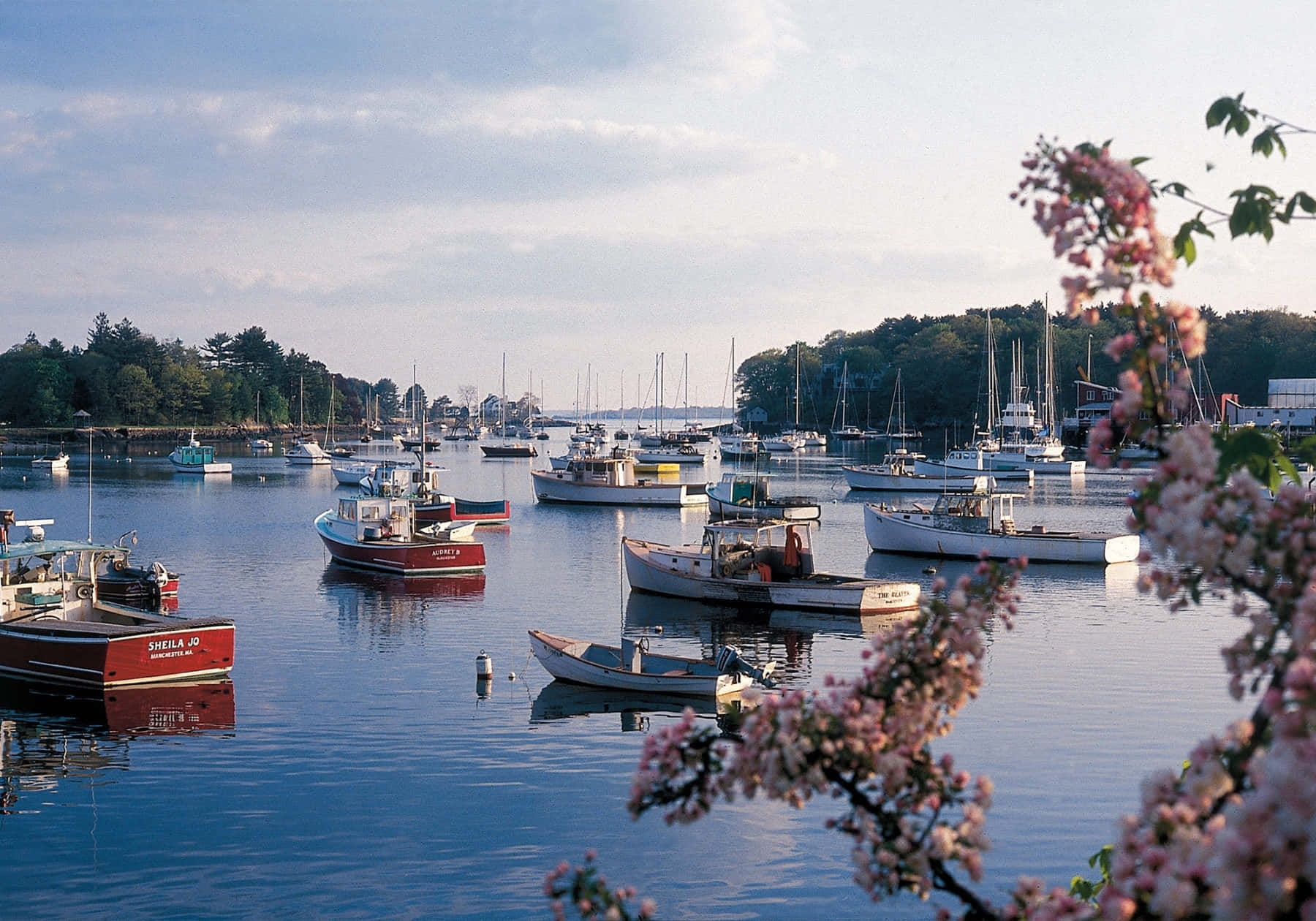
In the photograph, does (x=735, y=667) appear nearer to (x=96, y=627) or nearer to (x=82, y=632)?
(x=82, y=632)

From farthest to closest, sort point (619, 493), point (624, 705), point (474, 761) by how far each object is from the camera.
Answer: point (619, 493)
point (624, 705)
point (474, 761)

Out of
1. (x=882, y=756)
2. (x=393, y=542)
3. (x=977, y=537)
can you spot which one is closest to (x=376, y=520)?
(x=393, y=542)

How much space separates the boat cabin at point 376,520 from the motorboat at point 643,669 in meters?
23.2

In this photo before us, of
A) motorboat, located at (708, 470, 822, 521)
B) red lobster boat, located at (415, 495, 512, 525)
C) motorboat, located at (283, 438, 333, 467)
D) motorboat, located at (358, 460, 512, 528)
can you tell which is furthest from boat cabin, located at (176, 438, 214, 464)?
motorboat, located at (708, 470, 822, 521)

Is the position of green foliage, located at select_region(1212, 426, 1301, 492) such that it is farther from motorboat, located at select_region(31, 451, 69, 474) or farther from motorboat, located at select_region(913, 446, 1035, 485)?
motorboat, located at select_region(31, 451, 69, 474)

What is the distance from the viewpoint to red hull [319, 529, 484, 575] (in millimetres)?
50344

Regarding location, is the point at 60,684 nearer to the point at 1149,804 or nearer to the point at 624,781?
the point at 624,781

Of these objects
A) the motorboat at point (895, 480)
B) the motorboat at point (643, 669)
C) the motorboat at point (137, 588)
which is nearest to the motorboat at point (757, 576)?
the motorboat at point (643, 669)

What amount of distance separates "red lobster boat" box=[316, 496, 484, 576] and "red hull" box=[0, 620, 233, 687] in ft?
65.4

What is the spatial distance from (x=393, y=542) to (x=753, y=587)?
17.9 meters

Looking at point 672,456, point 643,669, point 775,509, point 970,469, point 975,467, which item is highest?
point 672,456

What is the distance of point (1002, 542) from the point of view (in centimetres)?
5197

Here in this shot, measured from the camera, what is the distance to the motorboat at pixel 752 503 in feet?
219

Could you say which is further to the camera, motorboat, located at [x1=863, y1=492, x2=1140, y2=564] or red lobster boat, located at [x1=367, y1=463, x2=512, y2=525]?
red lobster boat, located at [x1=367, y1=463, x2=512, y2=525]
